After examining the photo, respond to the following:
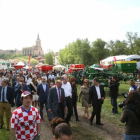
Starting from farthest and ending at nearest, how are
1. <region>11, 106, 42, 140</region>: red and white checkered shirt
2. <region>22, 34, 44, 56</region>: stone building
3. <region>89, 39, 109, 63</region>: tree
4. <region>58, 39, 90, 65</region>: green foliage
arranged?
<region>22, 34, 44, 56</region>: stone building → <region>58, 39, 90, 65</region>: green foliage → <region>89, 39, 109, 63</region>: tree → <region>11, 106, 42, 140</region>: red and white checkered shirt

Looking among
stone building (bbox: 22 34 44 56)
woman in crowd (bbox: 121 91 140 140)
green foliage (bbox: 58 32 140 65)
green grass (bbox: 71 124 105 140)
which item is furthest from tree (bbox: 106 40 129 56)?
stone building (bbox: 22 34 44 56)

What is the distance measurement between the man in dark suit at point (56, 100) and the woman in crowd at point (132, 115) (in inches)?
104

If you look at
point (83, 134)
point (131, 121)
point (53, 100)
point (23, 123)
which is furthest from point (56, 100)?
point (131, 121)

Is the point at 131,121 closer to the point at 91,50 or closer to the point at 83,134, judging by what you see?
the point at 83,134

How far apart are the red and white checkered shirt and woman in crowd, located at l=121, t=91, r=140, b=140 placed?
1.59m

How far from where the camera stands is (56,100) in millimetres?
5062

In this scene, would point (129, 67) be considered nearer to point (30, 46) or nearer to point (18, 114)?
point (18, 114)

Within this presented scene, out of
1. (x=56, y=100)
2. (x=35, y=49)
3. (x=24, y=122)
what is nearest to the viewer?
(x=24, y=122)

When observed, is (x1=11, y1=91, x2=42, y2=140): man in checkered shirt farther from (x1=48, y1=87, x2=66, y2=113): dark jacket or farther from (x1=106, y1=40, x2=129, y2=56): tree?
(x1=106, y1=40, x2=129, y2=56): tree

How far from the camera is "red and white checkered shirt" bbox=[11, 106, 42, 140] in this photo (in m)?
2.67

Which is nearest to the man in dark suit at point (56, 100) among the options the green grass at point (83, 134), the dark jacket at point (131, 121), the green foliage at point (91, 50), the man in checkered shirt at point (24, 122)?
the green grass at point (83, 134)

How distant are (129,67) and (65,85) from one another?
16530 millimetres

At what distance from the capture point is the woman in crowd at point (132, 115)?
274 centimetres

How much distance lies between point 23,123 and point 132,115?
1.83 metres
